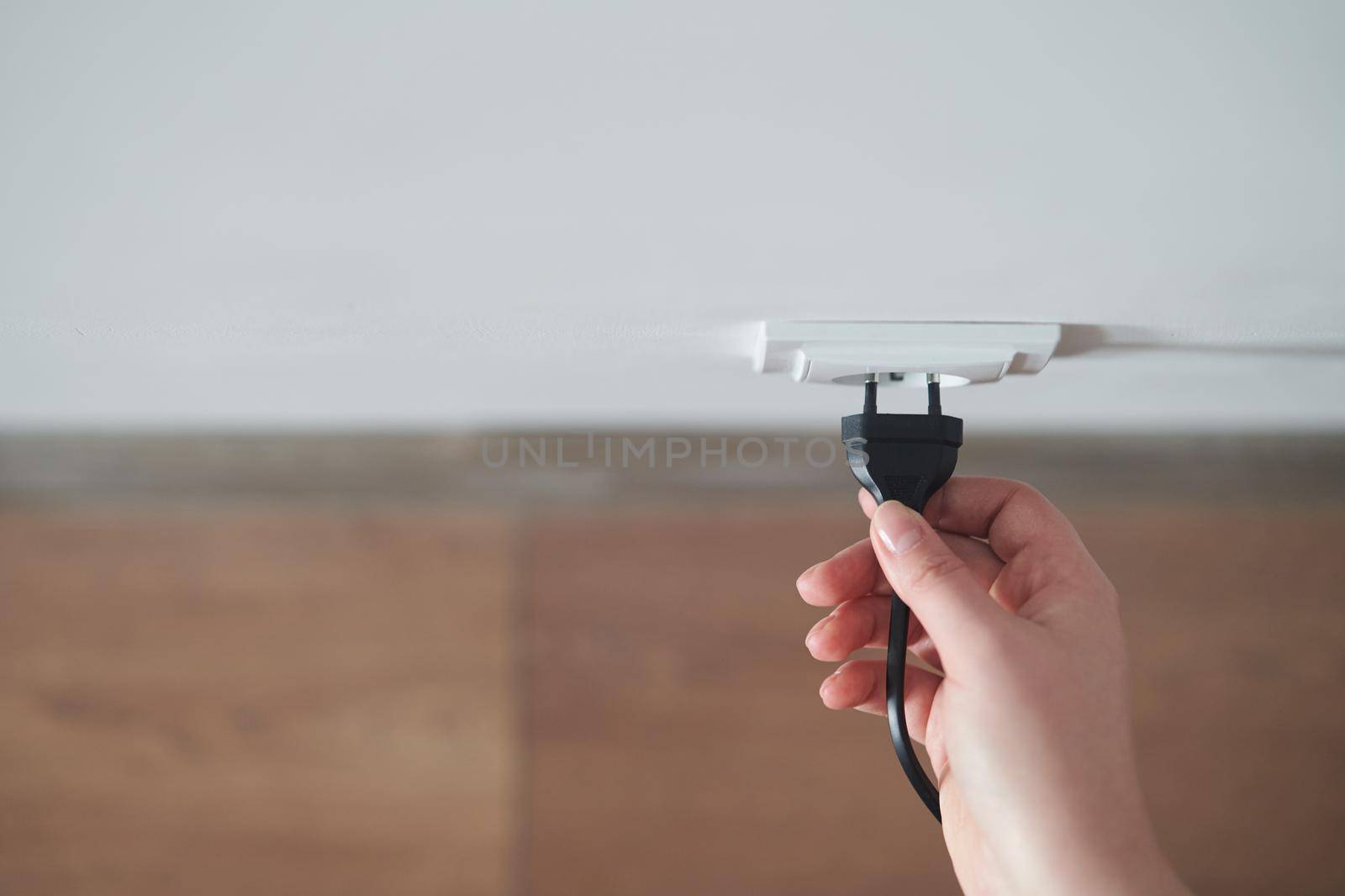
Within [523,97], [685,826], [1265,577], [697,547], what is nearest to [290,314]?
[523,97]

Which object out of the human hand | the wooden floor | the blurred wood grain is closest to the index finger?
the human hand

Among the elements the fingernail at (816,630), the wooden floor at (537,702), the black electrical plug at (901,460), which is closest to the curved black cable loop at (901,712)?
the black electrical plug at (901,460)

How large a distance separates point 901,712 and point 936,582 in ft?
0.15

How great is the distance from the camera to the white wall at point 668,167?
111 mm

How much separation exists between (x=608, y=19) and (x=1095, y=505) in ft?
2.69

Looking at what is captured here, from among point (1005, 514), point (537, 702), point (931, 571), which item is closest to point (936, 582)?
point (931, 571)

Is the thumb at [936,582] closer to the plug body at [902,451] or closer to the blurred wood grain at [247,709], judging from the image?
the plug body at [902,451]

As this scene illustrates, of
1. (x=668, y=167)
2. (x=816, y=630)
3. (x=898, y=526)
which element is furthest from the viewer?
(x=816, y=630)

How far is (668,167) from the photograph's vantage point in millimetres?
135

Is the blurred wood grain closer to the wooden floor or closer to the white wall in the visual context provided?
the wooden floor

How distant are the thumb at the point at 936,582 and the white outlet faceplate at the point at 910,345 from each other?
0.05 meters

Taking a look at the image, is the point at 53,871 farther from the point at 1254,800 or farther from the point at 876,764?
the point at 1254,800

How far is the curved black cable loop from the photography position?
0.26 meters

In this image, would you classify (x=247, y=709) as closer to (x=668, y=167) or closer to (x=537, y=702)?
(x=537, y=702)
